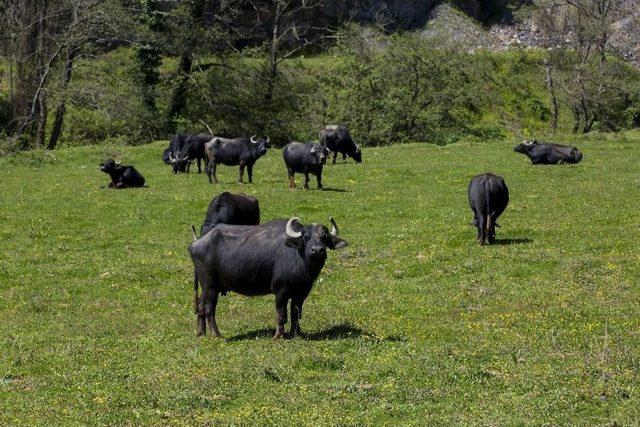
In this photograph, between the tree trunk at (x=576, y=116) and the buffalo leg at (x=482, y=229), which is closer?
the buffalo leg at (x=482, y=229)

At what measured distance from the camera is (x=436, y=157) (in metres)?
43.9

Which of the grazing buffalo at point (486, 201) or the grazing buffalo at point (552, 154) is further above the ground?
the grazing buffalo at point (552, 154)

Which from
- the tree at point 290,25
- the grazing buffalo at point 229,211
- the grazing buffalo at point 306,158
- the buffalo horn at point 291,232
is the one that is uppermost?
the tree at point 290,25

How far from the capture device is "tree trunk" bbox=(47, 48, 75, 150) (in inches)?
2083

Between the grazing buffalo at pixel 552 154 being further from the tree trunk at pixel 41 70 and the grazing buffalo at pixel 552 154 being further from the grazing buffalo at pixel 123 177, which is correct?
the tree trunk at pixel 41 70

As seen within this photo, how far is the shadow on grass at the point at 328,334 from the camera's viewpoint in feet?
48.0

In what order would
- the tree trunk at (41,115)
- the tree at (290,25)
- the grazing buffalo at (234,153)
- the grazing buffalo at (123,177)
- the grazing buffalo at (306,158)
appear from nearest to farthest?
the grazing buffalo at (306,158) → the grazing buffalo at (123,177) → the grazing buffalo at (234,153) → the tree trunk at (41,115) → the tree at (290,25)

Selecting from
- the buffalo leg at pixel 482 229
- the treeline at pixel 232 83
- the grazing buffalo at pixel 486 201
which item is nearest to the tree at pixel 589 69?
the treeline at pixel 232 83

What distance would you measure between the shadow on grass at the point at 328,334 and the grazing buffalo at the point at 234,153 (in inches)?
800

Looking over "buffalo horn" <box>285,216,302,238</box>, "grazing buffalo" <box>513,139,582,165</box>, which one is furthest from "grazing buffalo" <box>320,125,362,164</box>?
"buffalo horn" <box>285,216,302,238</box>

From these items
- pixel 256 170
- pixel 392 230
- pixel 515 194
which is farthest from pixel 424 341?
pixel 256 170

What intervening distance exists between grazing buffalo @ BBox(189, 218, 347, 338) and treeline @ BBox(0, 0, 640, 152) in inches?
1346

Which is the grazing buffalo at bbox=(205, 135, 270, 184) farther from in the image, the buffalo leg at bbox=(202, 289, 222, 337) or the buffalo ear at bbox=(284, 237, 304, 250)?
the buffalo ear at bbox=(284, 237, 304, 250)

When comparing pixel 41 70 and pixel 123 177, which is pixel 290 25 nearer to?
pixel 41 70
